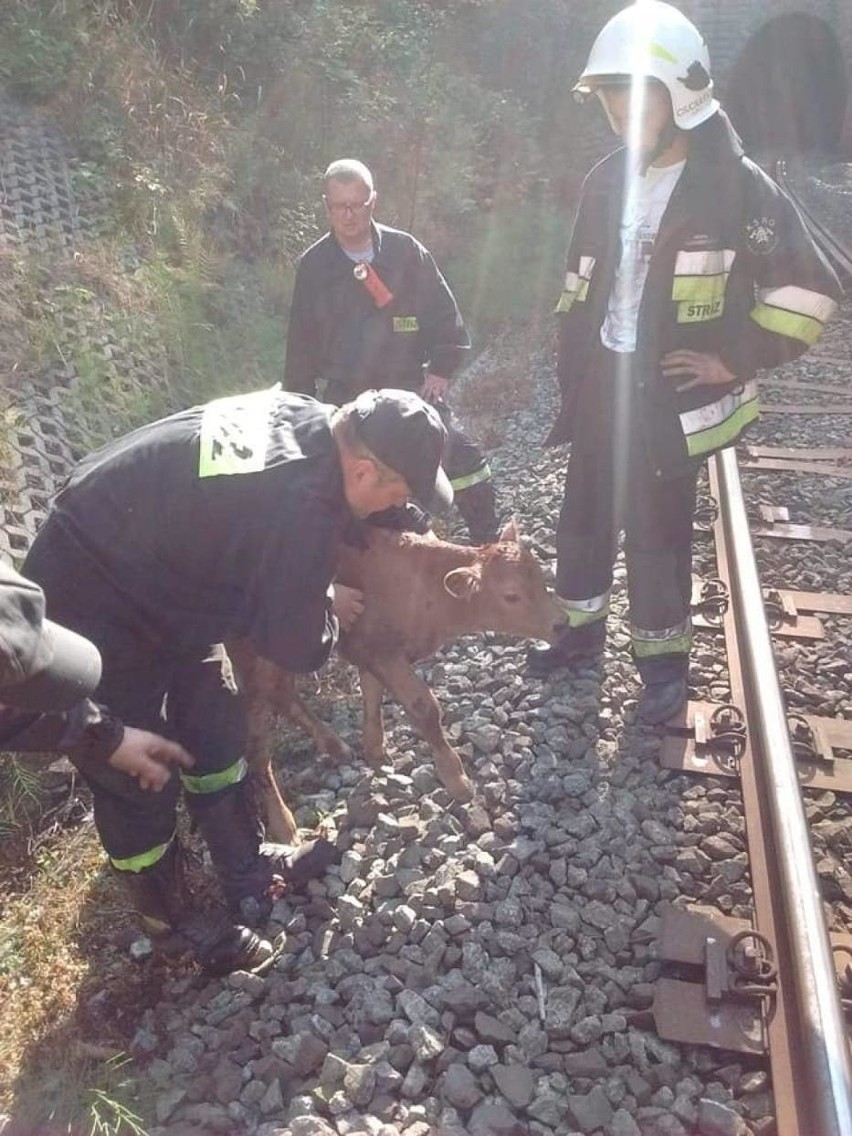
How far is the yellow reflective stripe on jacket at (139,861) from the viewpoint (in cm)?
345

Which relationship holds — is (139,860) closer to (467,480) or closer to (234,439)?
(234,439)

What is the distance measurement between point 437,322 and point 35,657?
4428 mm

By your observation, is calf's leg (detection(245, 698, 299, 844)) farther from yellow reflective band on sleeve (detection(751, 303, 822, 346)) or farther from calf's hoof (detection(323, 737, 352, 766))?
yellow reflective band on sleeve (detection(751, 303, 822, 346))

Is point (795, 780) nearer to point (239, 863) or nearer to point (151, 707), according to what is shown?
point (239, 863)

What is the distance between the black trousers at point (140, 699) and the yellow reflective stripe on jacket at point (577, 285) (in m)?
2.55

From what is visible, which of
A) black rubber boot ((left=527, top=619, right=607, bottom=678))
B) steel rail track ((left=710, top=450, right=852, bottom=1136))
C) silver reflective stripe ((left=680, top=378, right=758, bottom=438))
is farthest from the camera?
black rubber boot ((left=527, top=619, right=607, bottom=678))

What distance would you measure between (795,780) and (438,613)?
1779 mm

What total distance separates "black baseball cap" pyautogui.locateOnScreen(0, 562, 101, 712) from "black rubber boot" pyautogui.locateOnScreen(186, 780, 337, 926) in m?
1.19

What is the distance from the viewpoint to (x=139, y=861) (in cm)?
346

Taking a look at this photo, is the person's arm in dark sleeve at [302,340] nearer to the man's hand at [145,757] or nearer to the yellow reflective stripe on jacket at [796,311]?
the yellow reflective stripe on jacket at [796,311]

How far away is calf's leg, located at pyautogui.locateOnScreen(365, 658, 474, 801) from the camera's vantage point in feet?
13.7

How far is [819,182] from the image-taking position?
21.4 meters

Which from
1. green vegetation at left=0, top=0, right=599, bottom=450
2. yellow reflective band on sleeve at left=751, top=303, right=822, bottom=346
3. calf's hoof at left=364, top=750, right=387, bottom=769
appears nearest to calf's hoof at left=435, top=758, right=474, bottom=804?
calf's hoof at left=364, top=750, right=387, bottom=769

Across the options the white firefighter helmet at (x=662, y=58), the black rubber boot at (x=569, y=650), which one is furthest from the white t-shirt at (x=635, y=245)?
the black rubber boot at (x=569, y=650)
